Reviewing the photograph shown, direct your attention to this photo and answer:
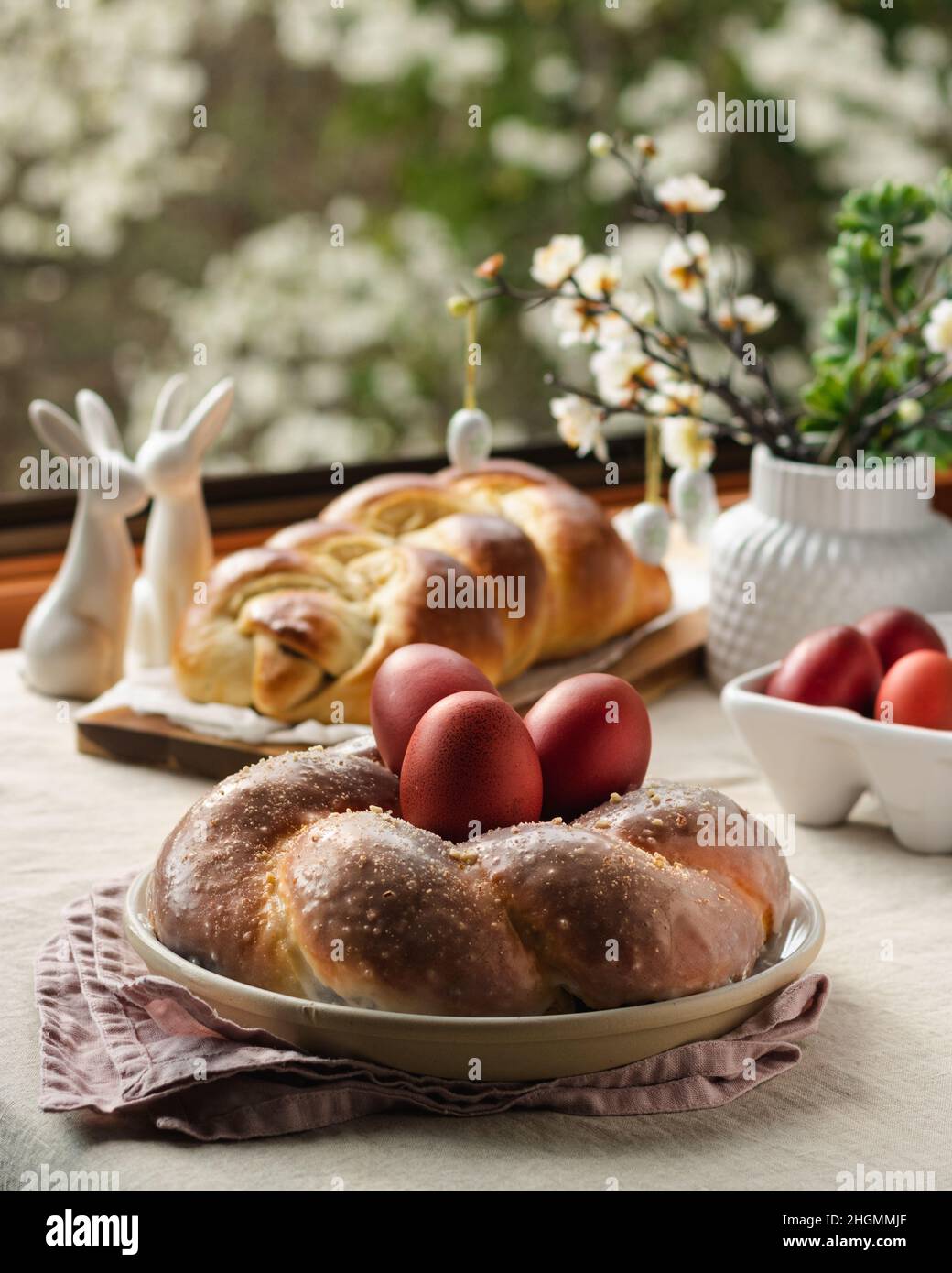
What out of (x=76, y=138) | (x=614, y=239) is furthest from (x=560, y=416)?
(x=76, y=138)

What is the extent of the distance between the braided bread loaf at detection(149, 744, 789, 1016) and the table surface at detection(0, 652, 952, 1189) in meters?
0.06

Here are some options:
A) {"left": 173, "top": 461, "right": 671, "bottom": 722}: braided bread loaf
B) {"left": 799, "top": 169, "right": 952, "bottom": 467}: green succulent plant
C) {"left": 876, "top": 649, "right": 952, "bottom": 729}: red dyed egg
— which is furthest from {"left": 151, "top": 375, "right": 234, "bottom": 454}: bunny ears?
{"left": 876, "top": 649, "right": 952, "bottom": 729}: red dyed egg

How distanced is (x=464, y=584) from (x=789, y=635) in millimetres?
288

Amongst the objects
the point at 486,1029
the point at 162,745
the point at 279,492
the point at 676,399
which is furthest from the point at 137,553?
the point at 486,1029

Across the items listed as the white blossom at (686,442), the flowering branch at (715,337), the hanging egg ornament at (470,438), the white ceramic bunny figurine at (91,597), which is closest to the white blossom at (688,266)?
the flowering branch at (715,337)

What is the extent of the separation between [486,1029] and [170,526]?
0.83 metres

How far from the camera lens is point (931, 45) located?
11.2 feet

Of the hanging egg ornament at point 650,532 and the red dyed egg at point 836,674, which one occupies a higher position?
the hanging egg ornament at point 650,532

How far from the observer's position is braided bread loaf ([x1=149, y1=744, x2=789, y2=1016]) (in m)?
0.68

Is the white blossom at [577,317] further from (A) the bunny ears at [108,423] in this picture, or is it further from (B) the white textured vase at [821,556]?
(A) the bunny ears at [108,423]

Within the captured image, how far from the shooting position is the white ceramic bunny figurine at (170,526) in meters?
1.37

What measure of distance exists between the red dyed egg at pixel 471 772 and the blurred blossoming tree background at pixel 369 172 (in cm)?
228

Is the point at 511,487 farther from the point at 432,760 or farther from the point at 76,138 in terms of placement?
the point at 76,138
